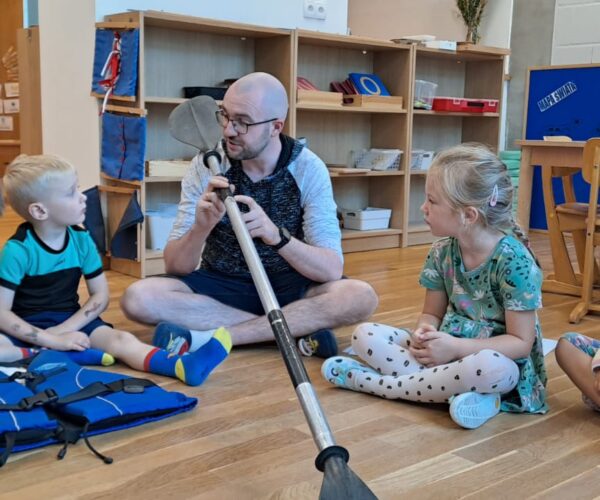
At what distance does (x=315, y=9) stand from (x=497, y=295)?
2.84 metres

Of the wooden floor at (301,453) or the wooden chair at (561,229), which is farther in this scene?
the wooden chair at (561,229)

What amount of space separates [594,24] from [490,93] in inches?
40.9

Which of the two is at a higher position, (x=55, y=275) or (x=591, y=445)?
(x=55, y=275)

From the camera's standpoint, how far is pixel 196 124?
221 centimetres

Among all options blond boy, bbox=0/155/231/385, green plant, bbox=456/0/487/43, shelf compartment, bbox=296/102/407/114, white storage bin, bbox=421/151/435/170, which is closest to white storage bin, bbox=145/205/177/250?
shelf compartment, bbox=296/102/407/114

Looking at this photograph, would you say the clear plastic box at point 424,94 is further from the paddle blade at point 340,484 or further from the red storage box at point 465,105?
the paddle blade at point 340,484

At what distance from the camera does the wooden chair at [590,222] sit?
9.45 feet

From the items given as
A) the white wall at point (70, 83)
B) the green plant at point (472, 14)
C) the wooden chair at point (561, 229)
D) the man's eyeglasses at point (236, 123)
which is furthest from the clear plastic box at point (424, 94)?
the man's eyeglasses at point (236, 123)

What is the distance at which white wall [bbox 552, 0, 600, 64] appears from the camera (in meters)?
5.52

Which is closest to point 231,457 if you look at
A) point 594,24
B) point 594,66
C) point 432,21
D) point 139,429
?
point 139,429

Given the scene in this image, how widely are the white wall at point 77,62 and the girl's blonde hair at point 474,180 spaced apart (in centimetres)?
220

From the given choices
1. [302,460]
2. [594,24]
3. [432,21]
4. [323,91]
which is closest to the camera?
[302,460]

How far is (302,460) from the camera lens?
1578 mm

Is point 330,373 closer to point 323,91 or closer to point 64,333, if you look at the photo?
point 64,333
